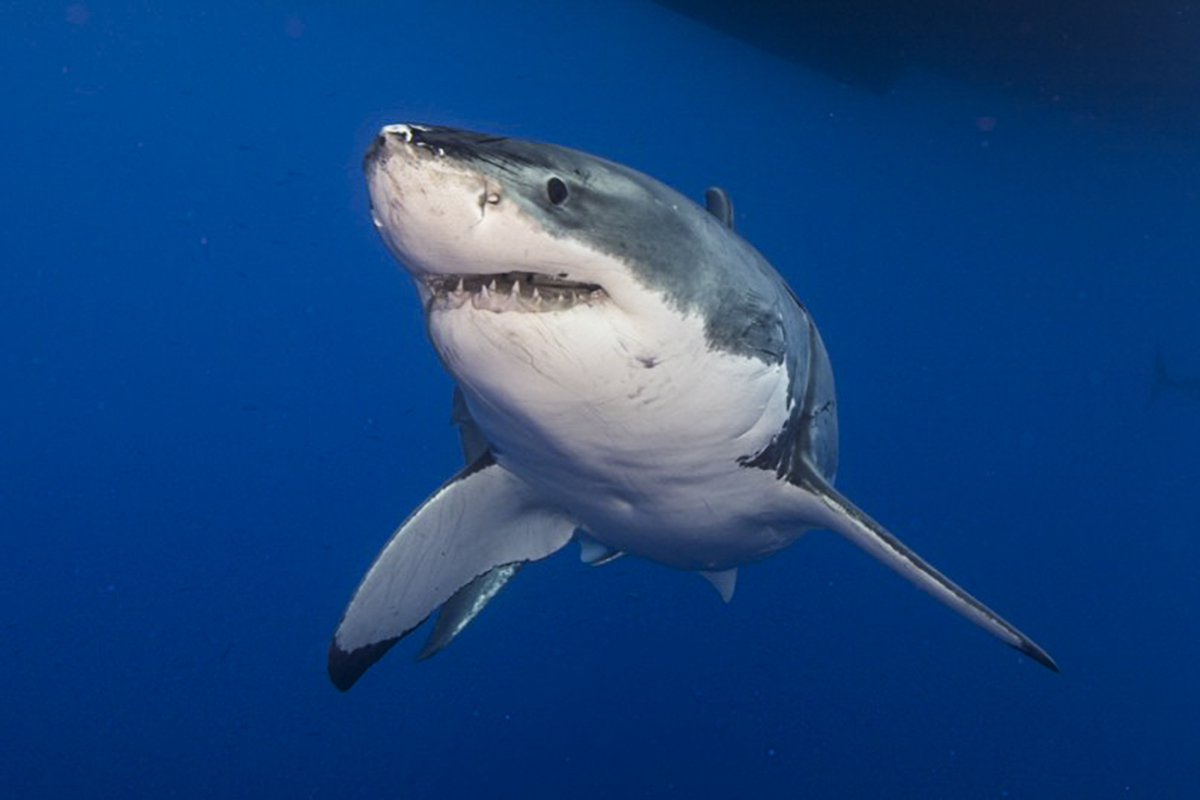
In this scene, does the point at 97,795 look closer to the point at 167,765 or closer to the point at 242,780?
the point at 167,765

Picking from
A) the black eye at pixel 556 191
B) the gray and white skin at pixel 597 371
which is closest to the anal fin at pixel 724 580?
the gray and white skin at pixel 597 371

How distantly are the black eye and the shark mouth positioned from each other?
7.1 inches

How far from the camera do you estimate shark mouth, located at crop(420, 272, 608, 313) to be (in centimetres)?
199

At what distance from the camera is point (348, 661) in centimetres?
413

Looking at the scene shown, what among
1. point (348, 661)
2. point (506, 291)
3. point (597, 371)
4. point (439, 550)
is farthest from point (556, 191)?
point (348, 661)

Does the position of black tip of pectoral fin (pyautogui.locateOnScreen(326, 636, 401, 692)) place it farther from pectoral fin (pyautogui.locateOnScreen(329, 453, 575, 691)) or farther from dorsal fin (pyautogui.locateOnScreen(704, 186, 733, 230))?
dorsal fin (pyautogui.locateOnScreen(704, 186, 733, 230))

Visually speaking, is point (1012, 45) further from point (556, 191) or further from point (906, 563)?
point (556, 191)

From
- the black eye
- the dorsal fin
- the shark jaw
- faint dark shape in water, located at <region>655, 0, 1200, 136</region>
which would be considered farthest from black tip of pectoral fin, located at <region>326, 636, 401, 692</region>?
faint dark shape in water, located at <region>655, 0, 1200, 136</region>

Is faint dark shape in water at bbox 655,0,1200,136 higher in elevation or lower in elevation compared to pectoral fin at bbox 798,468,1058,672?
higher

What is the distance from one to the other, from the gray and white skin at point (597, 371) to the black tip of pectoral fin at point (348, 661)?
0.01 metres

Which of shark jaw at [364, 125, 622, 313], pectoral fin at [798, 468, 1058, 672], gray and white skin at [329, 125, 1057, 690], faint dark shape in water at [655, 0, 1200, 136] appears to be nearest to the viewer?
shark jaw at [364, 125, 622, 313]

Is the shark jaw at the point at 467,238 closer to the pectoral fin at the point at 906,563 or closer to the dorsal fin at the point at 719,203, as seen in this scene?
the pectoral fin at the point at 906,563

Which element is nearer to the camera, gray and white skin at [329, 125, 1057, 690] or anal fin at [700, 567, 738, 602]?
gray and white skin at [329, 125, 1057, 690]

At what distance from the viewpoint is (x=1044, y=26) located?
13.1m
